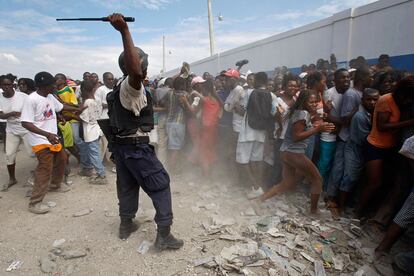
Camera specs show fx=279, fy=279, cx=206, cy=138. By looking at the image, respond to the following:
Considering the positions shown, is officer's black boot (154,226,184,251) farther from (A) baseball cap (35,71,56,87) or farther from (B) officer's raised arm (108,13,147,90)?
(A) baseball cap (35,71,56,87)

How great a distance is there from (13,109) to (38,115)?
140 centimetres

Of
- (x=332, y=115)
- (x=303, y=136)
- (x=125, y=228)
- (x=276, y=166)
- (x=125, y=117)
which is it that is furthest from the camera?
(x=276, y=166)

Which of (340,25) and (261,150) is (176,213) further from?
(340,25)

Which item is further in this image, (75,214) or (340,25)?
(340,25)

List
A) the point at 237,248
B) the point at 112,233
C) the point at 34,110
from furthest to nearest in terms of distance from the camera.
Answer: the point at 34,110, the point at 112,233, the point at 237,248

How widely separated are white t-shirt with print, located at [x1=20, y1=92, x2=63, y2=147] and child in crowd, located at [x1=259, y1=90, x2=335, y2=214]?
10.8 feet

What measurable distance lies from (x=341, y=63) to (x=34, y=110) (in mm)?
8714

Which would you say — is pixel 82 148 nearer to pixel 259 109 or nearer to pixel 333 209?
pixel 259 109

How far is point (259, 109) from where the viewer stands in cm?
415

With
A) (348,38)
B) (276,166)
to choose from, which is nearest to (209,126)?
(276,166)

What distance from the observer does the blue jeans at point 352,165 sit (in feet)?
11.8

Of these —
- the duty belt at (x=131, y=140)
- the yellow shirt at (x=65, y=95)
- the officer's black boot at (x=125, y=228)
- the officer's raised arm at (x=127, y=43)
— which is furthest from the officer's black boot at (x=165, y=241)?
the yellow shirt at (x=65, y=95)

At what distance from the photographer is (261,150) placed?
4406mm

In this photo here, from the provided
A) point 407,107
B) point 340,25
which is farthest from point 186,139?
point 340,25
